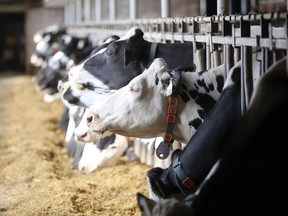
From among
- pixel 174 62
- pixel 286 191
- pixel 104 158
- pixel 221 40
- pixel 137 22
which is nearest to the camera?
pixel 286 191

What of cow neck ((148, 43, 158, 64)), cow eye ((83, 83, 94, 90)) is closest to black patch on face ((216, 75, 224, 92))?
cow neck ((148, 43, 158, 64))

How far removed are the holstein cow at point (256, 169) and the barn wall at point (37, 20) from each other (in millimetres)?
20774

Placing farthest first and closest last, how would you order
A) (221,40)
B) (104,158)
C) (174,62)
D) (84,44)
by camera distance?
(84,44) < (104,158) < (174,62) < (221,40)

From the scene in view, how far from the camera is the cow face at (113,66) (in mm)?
4930

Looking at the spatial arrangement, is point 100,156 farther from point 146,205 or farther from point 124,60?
point 146,205

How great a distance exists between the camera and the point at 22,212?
16.2 feet

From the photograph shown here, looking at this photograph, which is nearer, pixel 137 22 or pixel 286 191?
pixel 286 191

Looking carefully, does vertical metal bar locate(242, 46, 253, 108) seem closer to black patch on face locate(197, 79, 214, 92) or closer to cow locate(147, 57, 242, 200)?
cow locate(147, 57, 242, 200)

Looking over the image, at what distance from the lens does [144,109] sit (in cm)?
378

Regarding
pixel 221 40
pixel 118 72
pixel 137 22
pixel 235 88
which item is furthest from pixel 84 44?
pixel 235 88

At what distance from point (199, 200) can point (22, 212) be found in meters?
2.61

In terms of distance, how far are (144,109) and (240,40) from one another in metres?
0.75

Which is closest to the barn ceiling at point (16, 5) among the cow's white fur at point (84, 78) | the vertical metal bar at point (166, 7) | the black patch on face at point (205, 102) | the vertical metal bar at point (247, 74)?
the vertical metal bar at point (166, 7)

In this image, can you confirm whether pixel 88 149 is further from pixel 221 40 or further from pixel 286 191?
pixel 286 191
